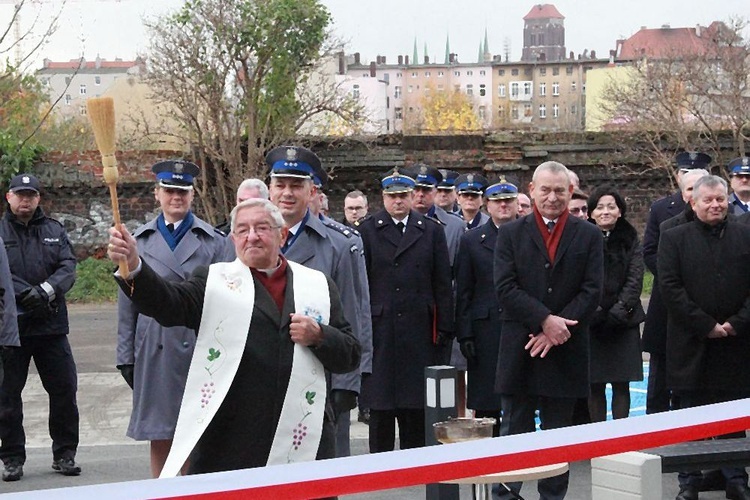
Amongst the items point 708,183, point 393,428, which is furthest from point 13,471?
point 708,183

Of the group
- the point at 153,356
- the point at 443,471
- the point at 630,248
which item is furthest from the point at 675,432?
the point at 630,248

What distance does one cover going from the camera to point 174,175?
7633 millimetres

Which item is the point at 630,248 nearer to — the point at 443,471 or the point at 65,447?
the point at 65,447

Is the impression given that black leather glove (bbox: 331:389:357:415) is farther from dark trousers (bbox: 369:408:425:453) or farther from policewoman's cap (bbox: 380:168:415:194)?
policewoman's cap (bbox: 380:168:415:194)

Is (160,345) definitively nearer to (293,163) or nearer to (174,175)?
(174,175)

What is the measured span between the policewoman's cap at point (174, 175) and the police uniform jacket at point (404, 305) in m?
2.02

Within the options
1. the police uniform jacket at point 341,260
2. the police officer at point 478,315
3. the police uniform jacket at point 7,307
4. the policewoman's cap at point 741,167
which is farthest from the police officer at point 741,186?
the police uniform jacket at point 7,307

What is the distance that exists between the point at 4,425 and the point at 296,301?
4856 mm

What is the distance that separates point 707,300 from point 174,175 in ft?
11.3

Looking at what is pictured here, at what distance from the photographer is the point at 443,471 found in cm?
319

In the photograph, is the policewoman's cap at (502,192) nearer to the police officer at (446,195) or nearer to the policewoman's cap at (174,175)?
the police officer at (446,195)

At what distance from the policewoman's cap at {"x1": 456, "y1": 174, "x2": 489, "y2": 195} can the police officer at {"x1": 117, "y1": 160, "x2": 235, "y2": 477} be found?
397 centimetres

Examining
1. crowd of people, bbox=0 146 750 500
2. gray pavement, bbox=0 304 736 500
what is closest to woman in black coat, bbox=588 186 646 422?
crowd of people, bbox=0 146 750 500

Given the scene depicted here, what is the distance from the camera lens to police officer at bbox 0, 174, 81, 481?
938 centimetres
